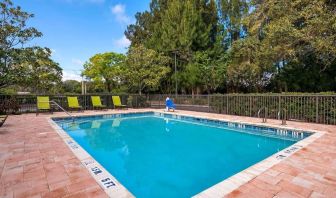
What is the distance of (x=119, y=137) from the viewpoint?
24.3 feet

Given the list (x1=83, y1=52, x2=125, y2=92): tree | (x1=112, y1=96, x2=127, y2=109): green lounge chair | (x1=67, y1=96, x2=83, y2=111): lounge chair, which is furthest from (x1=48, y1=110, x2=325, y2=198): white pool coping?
(x1=83, y1=52, x2=125, y2=92): tree

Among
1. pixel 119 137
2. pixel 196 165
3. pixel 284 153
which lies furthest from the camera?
pixel 119 137

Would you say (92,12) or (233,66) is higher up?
(92,12)

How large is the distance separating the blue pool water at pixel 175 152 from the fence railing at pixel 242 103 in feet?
7.51

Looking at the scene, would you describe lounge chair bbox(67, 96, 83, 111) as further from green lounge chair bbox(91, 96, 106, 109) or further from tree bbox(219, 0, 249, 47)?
tree bbox(219, 0, 249, 47)

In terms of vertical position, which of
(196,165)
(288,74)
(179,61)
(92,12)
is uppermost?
(92,12)

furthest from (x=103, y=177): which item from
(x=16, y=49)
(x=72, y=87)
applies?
(x=72, y=87)

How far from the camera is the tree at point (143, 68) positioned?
19.6 meters

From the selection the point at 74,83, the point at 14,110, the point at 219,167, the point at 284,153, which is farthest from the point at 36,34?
the point at 74,83

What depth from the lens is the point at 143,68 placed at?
19672 millimetres

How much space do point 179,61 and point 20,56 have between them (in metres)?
13.9

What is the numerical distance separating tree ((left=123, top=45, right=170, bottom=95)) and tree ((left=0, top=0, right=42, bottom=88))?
871cm

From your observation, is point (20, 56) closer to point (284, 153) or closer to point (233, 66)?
point (284, 153)

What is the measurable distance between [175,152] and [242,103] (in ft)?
21.2
